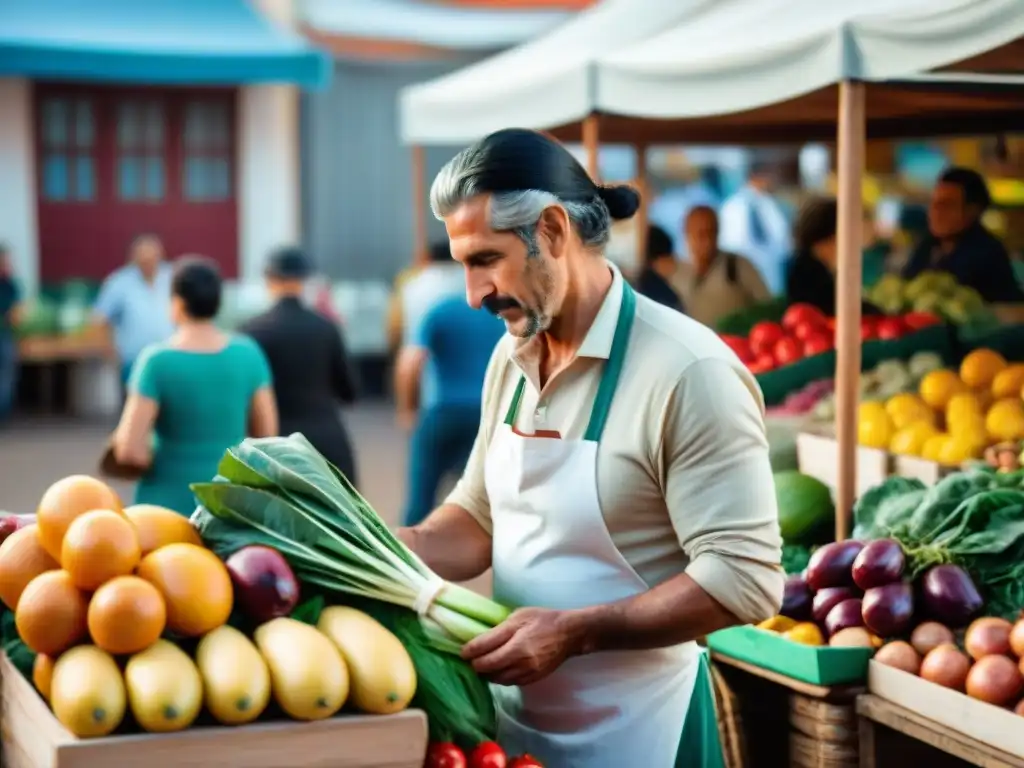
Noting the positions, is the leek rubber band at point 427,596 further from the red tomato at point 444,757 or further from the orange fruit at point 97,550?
the orange fruit at point 97,550

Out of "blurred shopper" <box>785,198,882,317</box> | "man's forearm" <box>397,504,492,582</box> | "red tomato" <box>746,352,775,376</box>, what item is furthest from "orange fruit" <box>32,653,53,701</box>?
"blurred shopper" <box>785,198,882,317</box>

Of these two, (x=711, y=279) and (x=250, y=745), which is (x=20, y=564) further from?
(x=711, y=279)

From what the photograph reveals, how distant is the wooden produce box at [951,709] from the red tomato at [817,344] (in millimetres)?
2671

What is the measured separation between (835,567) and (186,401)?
2.43m

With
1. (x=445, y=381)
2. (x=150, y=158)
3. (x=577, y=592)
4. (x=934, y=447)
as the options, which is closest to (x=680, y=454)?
(x=577, y=592)

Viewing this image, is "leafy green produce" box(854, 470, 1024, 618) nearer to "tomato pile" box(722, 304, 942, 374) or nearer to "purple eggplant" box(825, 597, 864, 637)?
"purple eggplant" box(825, 597, 864, 637)

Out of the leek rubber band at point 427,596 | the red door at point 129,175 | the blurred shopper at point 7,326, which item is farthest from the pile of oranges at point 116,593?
the red door at point 129,175

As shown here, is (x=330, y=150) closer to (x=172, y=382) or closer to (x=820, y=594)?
(x=172, y=382)

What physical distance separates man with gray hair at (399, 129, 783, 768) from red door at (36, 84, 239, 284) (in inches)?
570

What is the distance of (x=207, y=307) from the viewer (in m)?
5.57

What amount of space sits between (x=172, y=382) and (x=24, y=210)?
11.4 metres

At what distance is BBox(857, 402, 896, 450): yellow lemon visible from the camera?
17.2 feet

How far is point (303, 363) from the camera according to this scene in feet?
20.8

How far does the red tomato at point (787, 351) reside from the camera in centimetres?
623
